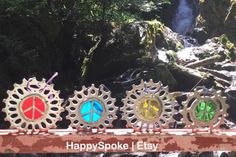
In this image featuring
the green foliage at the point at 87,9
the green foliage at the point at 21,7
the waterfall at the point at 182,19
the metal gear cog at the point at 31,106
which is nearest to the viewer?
the metal gear cog at the point at 31,106

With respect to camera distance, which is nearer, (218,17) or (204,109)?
(204,109)

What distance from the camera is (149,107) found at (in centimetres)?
501

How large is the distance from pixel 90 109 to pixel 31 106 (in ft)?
2.15

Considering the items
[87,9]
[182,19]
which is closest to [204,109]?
[87,9]

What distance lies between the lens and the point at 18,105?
16.0 ft

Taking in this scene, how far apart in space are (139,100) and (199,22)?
2074 cm

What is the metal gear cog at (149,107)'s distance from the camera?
4.99 metres

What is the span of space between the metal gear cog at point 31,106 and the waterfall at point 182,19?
20578mm

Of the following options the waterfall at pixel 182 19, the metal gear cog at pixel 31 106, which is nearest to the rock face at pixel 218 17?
the waterfall at pixel 182 19

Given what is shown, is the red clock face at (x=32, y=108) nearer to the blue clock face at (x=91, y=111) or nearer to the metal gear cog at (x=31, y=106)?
the metal gear cog at (x=31, y=106)

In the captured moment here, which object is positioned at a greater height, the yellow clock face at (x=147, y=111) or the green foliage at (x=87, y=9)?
the green foliage at (x=87, y=9)

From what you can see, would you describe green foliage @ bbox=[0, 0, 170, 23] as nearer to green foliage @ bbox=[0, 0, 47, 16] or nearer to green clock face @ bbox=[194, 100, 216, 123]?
green foliage @ bbox=[0, 0, 47, 16]

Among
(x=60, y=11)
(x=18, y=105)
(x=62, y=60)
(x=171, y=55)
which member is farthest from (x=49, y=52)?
(x=18, y=105)

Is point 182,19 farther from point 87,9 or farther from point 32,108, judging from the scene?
point 32,108
